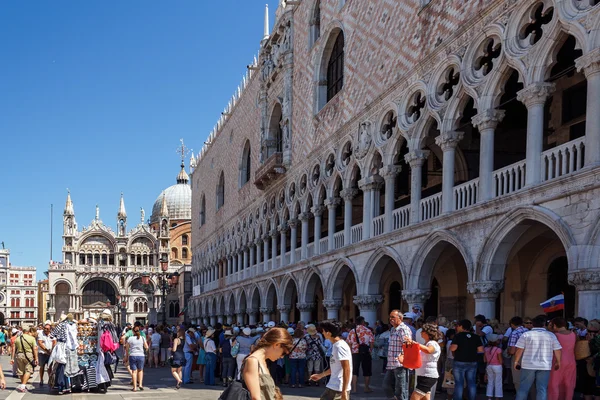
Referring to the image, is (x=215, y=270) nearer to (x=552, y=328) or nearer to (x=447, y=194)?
(x=447, y=194)

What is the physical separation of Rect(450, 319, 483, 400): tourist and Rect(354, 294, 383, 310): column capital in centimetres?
A: 941

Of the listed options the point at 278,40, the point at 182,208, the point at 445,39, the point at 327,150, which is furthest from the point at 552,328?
the point at 182,208

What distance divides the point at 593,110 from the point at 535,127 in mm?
1496

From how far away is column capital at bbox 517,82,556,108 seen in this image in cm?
1191

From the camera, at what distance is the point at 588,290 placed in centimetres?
1058

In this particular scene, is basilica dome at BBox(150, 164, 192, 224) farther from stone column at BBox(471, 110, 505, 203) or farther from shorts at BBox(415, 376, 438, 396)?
shorts at BBox(415, 376, 438, 396)

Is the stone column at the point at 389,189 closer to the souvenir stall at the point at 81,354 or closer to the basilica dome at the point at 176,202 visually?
the souvenir stall at the point at 81,354

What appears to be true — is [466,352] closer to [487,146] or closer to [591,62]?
[591,62]

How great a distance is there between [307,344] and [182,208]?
255ft

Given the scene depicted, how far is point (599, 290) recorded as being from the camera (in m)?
10.5

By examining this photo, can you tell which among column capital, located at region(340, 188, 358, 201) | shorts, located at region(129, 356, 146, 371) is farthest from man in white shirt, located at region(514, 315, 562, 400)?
column capital, located at region(340, 188, 358, 201)

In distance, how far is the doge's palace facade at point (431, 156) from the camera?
11.7 m

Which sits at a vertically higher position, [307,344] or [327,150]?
[327,150]

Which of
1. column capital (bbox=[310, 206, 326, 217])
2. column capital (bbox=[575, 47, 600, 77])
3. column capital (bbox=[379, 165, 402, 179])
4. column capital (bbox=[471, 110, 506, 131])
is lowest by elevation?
column capital (bbox=[310, 206, 326, 217])
